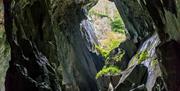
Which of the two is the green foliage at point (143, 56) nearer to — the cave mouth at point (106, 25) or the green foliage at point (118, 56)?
the green foliage at point (118, 56)

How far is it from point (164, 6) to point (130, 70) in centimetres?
853

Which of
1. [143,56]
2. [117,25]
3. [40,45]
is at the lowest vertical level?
[143,56]

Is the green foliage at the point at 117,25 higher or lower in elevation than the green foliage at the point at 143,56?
higher

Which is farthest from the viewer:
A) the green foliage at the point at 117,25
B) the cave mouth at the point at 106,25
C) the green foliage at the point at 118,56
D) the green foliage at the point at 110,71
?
the cave mouth at the point at 106,25

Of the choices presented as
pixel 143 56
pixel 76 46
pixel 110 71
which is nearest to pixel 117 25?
pixel 76 46

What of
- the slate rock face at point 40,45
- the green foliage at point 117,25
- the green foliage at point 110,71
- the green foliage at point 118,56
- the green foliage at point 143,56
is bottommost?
the green foliage at point 110,71

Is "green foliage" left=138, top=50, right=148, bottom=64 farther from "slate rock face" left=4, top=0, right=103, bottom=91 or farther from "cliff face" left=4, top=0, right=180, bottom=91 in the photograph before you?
"slate rock face" left=4, top=0, right=103, bottom=91

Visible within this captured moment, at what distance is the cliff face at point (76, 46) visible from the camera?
11.0 meters

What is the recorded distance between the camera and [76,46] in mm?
24266

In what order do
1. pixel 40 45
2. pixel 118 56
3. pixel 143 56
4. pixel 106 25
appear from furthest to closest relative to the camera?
pixel 106 25 → pixel 118 56 → pixel 143 56 → pixel 40 45

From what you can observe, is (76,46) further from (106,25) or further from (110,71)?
(106,25)

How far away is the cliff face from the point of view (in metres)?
11.0

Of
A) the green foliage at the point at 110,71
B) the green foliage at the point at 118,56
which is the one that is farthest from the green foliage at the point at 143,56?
the green foliage at the point at 118,56

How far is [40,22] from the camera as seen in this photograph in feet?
47.4
